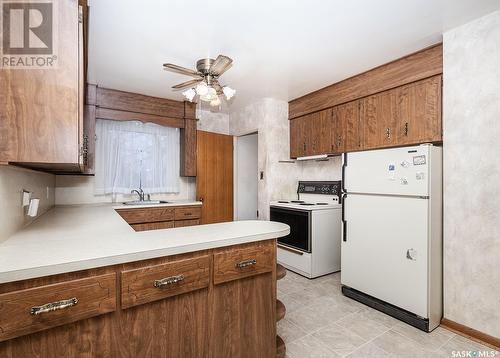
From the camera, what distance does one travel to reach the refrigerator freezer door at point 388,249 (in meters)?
2.09

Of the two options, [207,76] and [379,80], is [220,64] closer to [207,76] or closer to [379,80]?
[207,76]

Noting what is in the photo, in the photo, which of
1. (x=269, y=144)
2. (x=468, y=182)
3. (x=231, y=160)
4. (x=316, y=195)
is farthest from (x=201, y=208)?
(x=468, y=182)

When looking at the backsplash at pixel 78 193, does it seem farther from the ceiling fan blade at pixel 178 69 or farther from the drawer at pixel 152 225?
the ceiling fan blade at pixel 178 69

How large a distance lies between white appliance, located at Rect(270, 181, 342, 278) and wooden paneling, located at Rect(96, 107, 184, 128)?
1.99 metres

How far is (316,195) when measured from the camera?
12.5 feet

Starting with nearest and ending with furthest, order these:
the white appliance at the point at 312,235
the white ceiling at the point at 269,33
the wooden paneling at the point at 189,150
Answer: the white ceiling at the point at 269,33, the white appliance at the point at 312,235, the wooden paneling at the point at 189,150

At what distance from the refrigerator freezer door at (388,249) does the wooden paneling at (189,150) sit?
2402mm

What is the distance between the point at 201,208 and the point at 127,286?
284 centimetres

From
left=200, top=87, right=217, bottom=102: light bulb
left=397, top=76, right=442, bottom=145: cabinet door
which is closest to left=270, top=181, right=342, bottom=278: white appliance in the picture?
left=397, top=76, right=442, bottom=145: cabinet door

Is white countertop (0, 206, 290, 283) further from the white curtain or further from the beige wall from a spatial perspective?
the white curtain

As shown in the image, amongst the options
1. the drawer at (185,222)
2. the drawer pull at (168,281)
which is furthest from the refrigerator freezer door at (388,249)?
the drawer at (185,222)

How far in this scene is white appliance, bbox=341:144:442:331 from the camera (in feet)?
6.79

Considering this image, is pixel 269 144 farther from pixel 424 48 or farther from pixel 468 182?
pixel 468 182

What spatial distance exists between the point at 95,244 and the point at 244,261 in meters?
0.73
